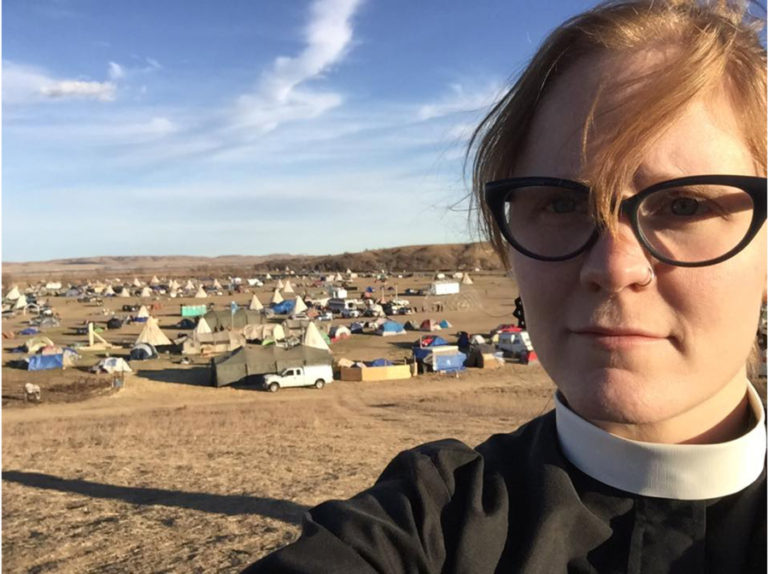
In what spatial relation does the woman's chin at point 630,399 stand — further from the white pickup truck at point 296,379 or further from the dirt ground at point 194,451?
the white pickup truck at point 296,379

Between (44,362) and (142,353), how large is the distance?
14.5 feet

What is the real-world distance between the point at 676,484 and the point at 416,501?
541mm

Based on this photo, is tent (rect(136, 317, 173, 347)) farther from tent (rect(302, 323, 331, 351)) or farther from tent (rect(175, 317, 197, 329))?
tent (rect(175, 317, 197, 329))

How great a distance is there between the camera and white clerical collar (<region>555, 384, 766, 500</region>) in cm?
134

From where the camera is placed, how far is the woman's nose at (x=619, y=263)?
3.91 ft

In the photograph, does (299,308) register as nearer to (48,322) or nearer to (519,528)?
(48,322)

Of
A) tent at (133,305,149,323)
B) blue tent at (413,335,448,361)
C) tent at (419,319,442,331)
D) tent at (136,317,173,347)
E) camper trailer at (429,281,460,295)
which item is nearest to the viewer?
blue tent at (413,335,448,361)

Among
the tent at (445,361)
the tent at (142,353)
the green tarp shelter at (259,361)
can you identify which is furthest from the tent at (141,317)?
the tent at (445,361)

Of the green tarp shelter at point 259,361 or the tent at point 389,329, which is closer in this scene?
the green tarp shelter at point 259,361

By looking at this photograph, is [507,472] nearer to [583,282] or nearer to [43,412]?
[583,282]

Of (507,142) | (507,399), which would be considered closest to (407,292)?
(507,399)

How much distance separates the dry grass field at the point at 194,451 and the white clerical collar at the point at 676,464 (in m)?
5.61

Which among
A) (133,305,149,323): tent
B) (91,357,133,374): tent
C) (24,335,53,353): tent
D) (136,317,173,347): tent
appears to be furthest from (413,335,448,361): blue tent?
(133,305,149,323): tent

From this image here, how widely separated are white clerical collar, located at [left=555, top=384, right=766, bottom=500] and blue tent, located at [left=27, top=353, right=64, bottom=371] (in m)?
33.5
